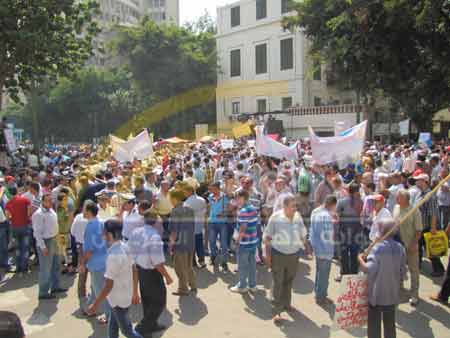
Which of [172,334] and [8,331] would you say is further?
[172,334]

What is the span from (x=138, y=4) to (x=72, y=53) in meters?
85.5

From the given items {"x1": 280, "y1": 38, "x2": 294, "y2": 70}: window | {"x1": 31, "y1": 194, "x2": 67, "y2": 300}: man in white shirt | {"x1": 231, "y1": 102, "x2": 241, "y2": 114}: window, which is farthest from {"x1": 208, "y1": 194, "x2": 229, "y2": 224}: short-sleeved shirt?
{"x1": 231, "y1": 102, "x2": 241, "y2": 114}: window

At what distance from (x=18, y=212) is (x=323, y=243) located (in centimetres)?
513

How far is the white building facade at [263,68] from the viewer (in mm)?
40906

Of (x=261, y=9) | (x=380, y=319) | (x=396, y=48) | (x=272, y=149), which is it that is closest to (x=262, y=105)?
(x=261, y=9)

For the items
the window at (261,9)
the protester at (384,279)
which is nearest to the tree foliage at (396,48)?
the protester at (384,279)

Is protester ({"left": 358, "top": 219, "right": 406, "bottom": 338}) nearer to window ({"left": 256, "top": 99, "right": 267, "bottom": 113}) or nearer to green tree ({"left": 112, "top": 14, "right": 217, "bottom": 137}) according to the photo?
window ({"left": 256, "top": 99, "right": 267, "bottom": 113})

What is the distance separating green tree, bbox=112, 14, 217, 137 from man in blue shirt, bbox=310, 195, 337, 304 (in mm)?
39050

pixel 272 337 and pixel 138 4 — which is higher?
pixel 138 4

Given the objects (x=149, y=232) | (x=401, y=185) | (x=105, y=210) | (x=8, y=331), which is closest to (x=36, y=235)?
(x=105, y=210)

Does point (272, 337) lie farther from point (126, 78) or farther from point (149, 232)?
point (126, 78)

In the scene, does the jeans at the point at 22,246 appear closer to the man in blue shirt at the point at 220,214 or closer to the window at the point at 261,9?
the man in blue shirt at the point at 220,214

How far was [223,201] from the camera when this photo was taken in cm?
851

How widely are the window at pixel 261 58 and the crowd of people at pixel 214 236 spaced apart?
112 ft
